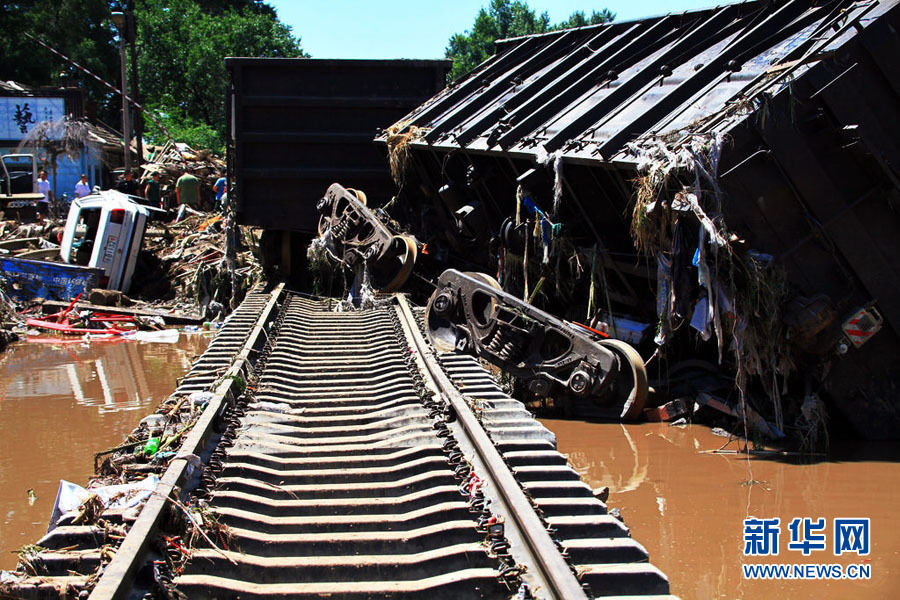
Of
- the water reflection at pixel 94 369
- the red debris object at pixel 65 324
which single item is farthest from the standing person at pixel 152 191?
the water reflection at pixel 94 369

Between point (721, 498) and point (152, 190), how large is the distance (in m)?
21.0

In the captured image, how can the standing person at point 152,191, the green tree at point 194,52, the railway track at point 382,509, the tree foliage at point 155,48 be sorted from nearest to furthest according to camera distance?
the railway track at point 382,509 → the standing person at point 152,191 → the green tree at point 194,52 → the tree foliage at point 155,48

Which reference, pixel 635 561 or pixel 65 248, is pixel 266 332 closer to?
pixel 635 561

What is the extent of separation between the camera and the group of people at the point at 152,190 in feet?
71.1

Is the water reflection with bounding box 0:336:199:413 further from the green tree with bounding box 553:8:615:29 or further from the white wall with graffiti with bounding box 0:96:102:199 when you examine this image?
the green tree with bounding box 553:8:615:29

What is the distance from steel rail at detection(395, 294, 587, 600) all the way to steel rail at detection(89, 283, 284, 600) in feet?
4.84

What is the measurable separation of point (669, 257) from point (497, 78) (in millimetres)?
8266

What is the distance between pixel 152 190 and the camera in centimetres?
2405

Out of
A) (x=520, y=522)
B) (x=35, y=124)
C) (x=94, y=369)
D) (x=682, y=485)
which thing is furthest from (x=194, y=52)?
(x=520, y=522)

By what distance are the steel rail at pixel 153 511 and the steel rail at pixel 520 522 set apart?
148 cm

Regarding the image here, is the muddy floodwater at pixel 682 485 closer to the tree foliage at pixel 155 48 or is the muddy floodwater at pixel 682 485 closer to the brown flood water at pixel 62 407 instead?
the brown flood water at pixel 62 407


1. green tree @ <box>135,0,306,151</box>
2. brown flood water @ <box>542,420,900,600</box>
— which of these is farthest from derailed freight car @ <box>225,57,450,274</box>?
green tree @ <box>135,0,306,151</box>

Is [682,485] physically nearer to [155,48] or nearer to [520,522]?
[520,522]

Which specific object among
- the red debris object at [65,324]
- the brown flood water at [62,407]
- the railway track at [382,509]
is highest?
the railway track at [382,509]
